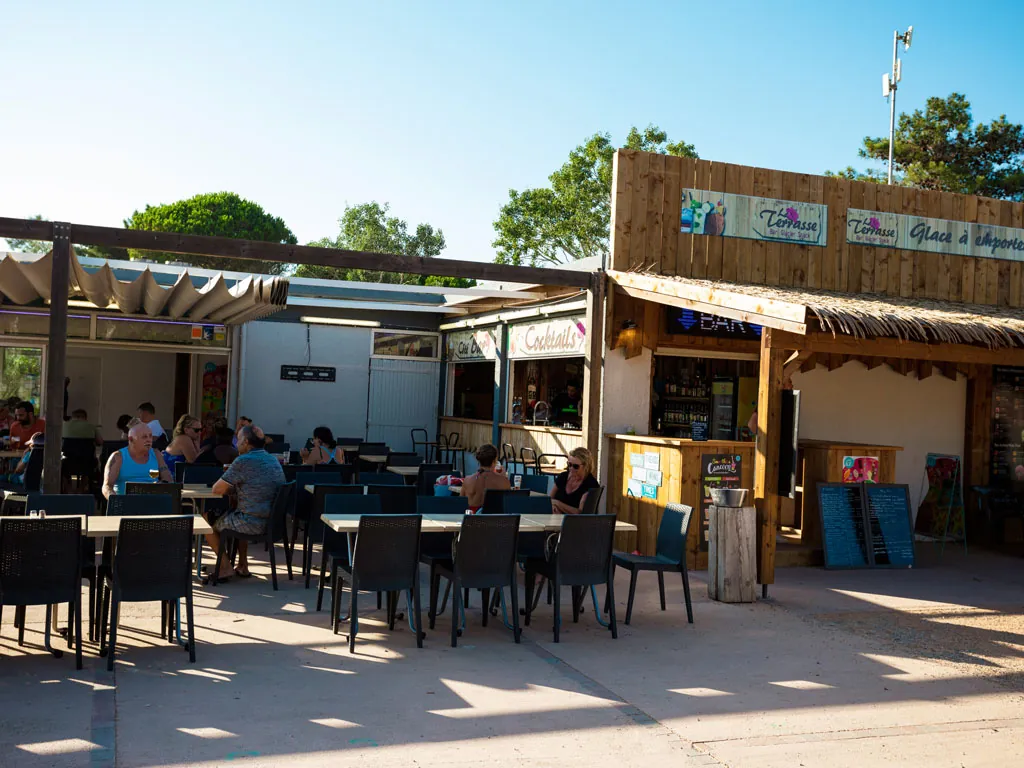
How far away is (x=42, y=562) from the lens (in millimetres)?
5387

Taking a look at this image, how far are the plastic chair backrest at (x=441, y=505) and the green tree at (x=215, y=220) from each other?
45287mm

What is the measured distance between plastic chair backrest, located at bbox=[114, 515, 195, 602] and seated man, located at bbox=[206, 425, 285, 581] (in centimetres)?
190

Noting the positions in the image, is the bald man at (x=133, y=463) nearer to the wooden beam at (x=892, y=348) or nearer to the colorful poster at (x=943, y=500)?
the wooden beam at (x=892, y=348)

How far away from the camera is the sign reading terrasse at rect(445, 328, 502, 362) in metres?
14.1

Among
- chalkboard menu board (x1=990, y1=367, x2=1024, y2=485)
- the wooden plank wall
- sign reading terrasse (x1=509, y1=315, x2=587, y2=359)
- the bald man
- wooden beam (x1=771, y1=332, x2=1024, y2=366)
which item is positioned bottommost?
the bald man

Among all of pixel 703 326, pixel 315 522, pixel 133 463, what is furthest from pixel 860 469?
pixel 133 463

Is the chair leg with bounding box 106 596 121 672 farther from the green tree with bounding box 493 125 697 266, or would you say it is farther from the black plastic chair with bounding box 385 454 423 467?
the green tree with bounding box 493 125 697 266

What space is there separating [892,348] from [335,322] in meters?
9.60

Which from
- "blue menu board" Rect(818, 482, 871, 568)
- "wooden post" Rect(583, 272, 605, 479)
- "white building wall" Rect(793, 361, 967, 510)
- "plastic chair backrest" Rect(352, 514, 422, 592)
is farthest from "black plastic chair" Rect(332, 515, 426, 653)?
"white building wall" Rect(793, 361, 967, 510)

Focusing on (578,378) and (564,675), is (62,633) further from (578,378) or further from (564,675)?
(578,378)

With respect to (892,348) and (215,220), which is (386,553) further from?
(215,220)

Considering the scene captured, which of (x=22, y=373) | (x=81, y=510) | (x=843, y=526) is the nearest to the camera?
(x=81, y=510)

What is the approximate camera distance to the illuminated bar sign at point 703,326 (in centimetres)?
1046

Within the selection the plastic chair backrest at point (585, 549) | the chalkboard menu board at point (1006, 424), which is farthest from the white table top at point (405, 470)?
the chalkboard menu board at point (1006, 424)
